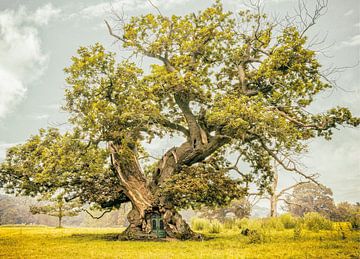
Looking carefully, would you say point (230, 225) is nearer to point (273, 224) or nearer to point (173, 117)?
point (273, 224)

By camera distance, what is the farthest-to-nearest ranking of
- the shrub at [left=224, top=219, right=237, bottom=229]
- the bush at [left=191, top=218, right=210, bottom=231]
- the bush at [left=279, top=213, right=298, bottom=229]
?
the bush at [left=191, top=218, right=210, bottom=231] < the shrub at [left=224, top=219, right=237, bottom=229] < the bush at [left=279, top=213, right=298, bottom=229]

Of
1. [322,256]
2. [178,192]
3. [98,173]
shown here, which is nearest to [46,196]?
[98,173]

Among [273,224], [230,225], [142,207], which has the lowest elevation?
[230,225]

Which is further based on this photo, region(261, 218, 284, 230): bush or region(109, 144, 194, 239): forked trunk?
region(261, 218, 284, 230): bush

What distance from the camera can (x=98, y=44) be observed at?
1947 cm

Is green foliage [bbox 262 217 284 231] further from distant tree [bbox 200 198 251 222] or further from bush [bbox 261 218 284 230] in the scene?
distant tree [bbox 200 198 251 222]

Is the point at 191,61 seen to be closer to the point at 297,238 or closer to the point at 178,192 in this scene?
the point at 178,192

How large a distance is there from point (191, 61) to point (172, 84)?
2811 millimetres

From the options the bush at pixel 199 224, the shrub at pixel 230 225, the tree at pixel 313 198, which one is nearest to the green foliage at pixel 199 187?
the shrub at pixel 230 225

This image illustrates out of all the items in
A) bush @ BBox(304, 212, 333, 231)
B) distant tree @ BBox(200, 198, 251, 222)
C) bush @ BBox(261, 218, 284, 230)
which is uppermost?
bush @ BBox(304, 212, 333, 231)

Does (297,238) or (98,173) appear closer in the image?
(297,238)

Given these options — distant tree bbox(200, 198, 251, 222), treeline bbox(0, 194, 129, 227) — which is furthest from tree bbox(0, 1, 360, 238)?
treeline bbox(0, 194, 129, 227)

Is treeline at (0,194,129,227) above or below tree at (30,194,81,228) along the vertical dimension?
below

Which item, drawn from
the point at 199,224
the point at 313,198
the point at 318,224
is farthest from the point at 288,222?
the point at 313,198
